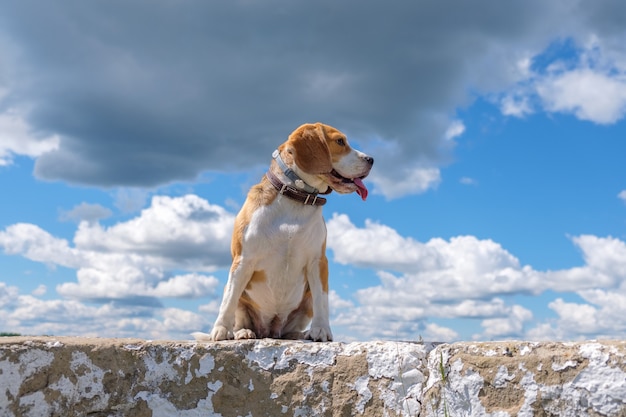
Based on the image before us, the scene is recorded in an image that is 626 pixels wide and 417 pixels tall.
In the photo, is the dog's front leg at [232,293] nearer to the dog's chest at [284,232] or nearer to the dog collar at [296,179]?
the dog's chest at [284,232]

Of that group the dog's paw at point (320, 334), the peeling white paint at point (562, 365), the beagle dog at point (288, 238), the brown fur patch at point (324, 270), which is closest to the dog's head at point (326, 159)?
the beagle dog at point (288, 238)

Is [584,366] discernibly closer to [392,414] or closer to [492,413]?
[492,413]

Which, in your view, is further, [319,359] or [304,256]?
[304,256]

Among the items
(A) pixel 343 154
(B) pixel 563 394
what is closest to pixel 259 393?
(B) pixel 563 394

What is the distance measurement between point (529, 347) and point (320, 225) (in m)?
2.29

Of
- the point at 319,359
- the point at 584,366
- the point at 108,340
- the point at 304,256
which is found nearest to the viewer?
the point at 584,366

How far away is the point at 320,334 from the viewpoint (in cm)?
510

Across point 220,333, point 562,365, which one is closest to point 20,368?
point 220,333

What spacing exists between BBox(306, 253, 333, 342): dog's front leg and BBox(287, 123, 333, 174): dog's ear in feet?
2.43

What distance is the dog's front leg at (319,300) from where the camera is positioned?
5.11 meters

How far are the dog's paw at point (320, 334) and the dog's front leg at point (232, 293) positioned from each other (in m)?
0.64

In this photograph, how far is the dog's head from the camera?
17.8ft

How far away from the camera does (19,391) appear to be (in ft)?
13.8

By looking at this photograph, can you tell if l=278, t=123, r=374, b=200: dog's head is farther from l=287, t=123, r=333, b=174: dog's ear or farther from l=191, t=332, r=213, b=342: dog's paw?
l=191, t=332, r=213, b=342: dog's paw
